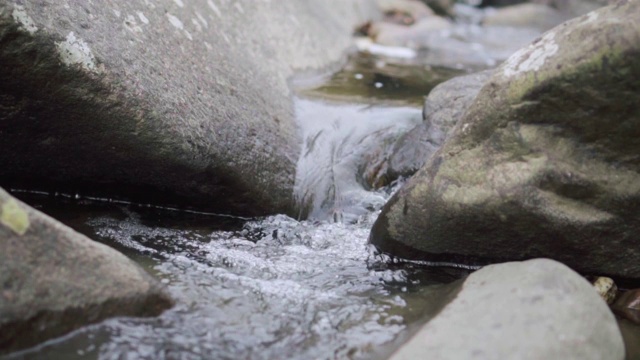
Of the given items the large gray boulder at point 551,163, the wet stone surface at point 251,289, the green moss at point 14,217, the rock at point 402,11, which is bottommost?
the wet stone surface at point 251,289

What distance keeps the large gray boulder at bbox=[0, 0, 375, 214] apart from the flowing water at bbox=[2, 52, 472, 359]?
7.1 inches

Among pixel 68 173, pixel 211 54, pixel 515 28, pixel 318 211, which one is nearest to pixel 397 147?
pixel 318 211

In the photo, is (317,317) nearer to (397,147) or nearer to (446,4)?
(397,147)

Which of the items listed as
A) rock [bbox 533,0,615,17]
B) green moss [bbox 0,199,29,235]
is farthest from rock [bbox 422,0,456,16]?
green moss [bbox 0,199,29,235]

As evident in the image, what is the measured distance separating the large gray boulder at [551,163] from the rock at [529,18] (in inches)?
411

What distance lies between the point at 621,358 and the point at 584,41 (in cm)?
131

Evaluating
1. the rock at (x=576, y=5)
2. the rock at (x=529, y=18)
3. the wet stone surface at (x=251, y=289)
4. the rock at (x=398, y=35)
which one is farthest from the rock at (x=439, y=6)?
the wet stone surface at (x=251, y=289)

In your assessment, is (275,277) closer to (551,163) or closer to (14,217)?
(14,217)

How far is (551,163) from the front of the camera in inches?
115

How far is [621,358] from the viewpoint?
2.27 meters

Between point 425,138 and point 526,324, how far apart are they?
2.23 m

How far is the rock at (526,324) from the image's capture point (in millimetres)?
2148

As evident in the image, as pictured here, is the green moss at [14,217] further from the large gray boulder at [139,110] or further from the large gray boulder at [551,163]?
the large gray boulder at [551,163]

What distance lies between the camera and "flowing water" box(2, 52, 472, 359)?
236cm
